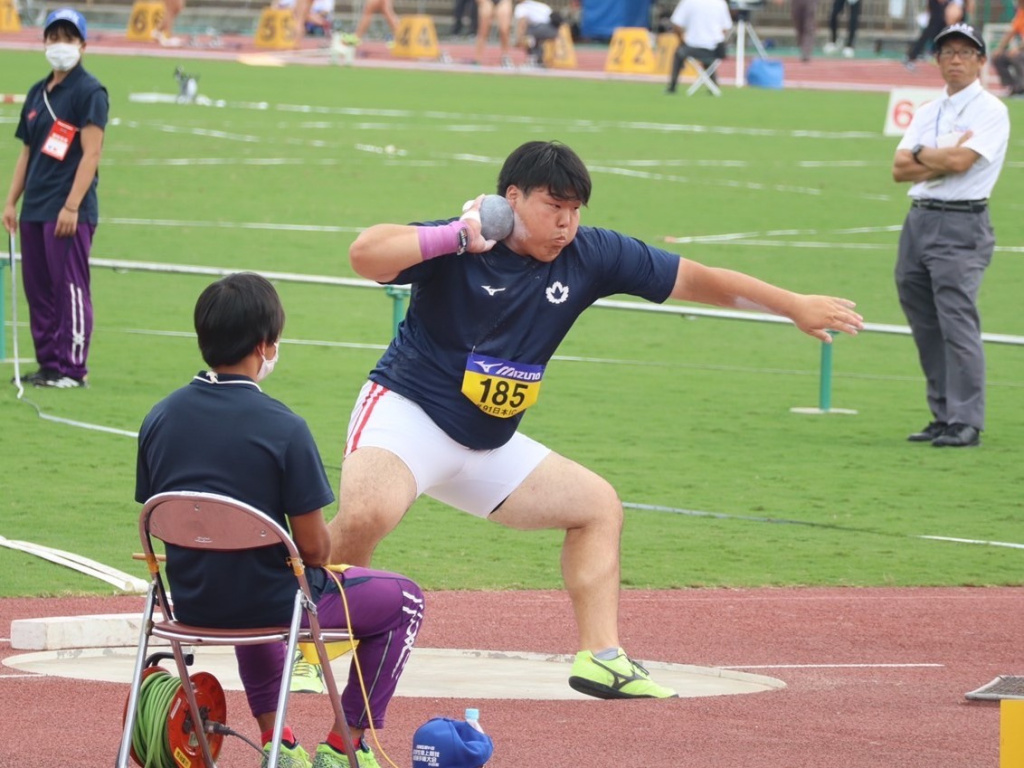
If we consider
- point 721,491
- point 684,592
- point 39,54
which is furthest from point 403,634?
point 39,54

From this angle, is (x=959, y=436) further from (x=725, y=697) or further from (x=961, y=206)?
(x=725, y=697)

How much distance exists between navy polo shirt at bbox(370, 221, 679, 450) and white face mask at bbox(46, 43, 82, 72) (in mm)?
6549

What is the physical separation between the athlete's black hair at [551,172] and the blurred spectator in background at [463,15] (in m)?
48.8

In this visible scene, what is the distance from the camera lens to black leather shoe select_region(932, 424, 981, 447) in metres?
12.7

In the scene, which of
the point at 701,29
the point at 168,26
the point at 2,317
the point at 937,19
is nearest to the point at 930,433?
the point at 2,317

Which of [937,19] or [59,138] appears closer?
[59,138]

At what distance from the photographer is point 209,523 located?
5246 mm

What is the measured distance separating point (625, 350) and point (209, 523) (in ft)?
38.1

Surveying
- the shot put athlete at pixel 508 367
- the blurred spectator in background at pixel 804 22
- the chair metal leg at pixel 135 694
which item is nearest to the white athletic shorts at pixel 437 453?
the shot put athlete at pixel 508 367

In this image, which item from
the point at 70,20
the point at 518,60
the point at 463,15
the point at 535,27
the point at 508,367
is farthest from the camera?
the point at 463,15

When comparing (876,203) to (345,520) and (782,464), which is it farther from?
(345,520)

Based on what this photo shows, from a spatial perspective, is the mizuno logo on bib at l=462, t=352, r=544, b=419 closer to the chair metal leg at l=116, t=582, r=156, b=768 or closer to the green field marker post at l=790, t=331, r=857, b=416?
the chair metal leg at l=116, t=582, r=156, b=768

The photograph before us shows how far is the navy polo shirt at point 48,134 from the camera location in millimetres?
13023

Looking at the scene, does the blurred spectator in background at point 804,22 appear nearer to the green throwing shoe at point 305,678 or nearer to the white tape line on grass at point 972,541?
the white tape line on grass at point 972,541
